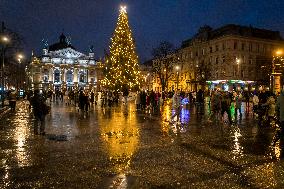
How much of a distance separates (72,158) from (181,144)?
12.9 ft

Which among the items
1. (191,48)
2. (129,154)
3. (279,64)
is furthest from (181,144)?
(191,48)

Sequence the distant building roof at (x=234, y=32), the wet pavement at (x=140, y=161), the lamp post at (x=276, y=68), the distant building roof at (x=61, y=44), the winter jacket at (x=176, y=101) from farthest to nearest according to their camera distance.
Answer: the distant building roof at (x=61, y=44), the distant building roof at (x=234, y=32), the lamp post at (x=276, y=68), the winter jacket at (x=176, y=101), the wet pavement at (x=140, y=161)

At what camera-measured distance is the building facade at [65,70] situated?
14200 cm

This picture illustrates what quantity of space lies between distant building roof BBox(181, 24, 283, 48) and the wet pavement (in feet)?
210

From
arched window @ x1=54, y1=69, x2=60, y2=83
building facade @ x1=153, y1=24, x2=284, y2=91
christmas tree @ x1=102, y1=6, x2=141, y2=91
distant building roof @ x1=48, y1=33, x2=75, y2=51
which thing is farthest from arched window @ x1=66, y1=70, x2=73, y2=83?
christmas tree @ x1=102, y1=6, x2=141, y2=91

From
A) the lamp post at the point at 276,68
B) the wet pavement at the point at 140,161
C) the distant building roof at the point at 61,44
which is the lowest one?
the wet pavement at the point at 140,161

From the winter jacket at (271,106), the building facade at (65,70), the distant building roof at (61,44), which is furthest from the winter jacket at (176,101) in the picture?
the distant building roof at (61,44)

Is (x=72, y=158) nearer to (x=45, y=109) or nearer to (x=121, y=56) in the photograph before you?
(x=45, y=109)

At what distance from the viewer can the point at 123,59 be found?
49.9 m

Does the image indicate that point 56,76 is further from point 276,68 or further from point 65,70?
point 276,68

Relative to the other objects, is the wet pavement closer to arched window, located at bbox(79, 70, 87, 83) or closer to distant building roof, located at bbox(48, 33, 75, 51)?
arched window, located at bbox(79, 70, 87, 83)

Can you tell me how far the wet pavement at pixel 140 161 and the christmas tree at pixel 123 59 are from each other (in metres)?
35.6

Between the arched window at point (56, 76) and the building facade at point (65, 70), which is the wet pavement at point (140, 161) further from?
the arched window at point (56, 76)

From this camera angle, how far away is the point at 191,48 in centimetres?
8544
